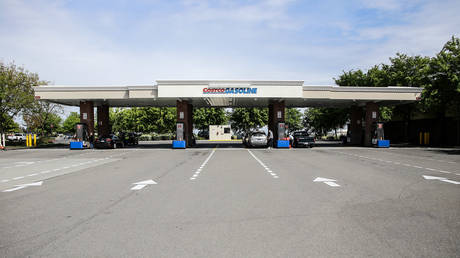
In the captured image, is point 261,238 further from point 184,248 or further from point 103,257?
point 103,257

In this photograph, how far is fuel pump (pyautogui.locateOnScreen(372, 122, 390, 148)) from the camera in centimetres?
3072

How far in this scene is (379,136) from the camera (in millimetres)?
31000

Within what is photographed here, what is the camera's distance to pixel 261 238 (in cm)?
439

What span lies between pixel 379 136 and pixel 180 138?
19905mm

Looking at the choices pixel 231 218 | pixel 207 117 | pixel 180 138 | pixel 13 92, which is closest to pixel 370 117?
pixel 180 138

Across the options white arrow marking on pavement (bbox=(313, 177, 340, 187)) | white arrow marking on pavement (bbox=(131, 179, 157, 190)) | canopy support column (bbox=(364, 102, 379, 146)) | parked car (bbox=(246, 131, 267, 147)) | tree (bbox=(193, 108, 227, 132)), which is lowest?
white arrow marking on pavement (bbox=(313, 177, 340, 187))

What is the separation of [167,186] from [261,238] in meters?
4.98

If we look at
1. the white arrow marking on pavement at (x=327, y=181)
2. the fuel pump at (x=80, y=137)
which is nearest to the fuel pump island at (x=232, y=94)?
the fuel pump at (x=80, y=137)

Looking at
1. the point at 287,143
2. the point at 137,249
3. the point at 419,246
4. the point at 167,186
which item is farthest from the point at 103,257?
the point at 287,143

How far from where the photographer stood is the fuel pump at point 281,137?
99.3ft

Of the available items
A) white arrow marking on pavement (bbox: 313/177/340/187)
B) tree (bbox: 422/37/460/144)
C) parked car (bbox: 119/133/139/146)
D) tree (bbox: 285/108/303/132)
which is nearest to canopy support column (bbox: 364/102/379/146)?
tree (bbox: 422/37/460/144)

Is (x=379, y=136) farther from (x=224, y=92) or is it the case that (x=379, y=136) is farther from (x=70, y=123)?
(x=70, y=123)

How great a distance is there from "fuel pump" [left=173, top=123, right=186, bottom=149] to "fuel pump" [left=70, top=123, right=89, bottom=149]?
9.13 m

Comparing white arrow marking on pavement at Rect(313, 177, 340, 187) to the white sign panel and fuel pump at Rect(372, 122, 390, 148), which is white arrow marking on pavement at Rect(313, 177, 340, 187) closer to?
the white sign panel
